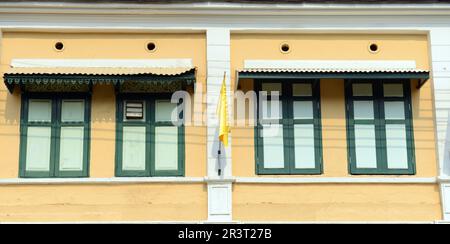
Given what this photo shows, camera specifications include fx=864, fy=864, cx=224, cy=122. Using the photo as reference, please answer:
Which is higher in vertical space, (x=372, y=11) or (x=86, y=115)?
(x=372, y=11)

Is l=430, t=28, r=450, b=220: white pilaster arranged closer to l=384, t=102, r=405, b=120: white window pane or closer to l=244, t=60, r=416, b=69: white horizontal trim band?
l=244, t=60, r=416, b=69: white horizontal trim band

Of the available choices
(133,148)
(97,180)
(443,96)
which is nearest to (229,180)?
(133,148)

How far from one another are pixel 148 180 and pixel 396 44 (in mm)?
4469

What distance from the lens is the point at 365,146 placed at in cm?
1325

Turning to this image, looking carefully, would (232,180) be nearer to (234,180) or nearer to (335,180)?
(234,180)

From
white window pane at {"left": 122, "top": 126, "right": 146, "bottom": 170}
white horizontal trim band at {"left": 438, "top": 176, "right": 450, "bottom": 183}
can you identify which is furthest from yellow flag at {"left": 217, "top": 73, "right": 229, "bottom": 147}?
white horizontal trim band at {"left": 438, "top": 176, "right": 450, "bottom": 183}

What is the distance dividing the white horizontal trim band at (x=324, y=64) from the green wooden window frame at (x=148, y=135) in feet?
4.86

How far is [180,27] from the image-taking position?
44.2ft

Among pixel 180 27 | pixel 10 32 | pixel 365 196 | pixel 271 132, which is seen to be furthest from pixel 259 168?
pixel 10 32

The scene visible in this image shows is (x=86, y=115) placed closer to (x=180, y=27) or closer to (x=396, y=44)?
(x=180, y=27)

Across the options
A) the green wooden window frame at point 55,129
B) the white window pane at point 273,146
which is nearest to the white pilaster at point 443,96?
the white window pane at point 273,146

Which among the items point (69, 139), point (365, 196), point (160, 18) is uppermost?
point (160, 18)

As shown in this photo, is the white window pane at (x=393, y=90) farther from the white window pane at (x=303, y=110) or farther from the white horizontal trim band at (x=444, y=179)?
the white horizontal trim band at (x=444, y=179)

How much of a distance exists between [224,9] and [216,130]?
6.24ft
